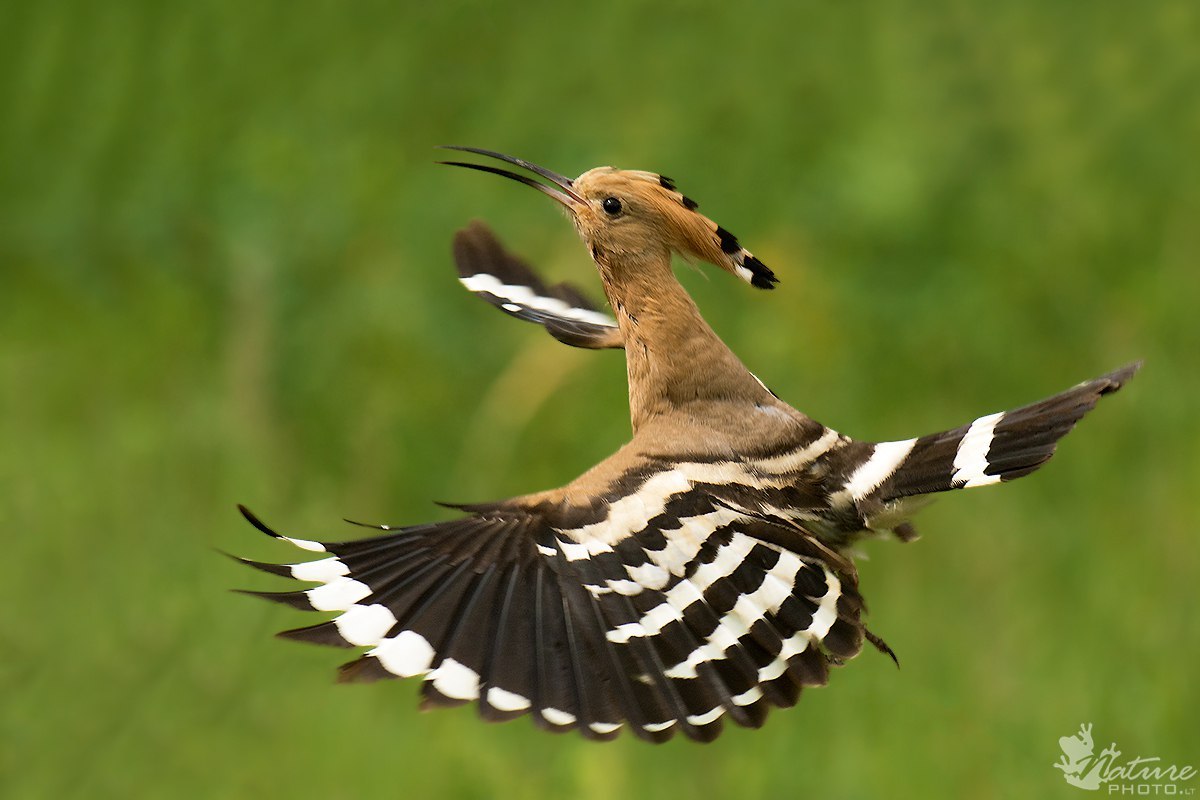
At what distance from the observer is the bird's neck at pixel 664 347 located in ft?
7.58

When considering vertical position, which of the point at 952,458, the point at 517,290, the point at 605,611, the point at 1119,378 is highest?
the point at 517,290

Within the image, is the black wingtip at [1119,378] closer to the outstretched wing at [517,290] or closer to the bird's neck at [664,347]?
the bird's neck at [664,347]

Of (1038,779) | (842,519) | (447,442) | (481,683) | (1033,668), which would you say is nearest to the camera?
(481,683)

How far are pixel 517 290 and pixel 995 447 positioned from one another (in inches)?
35.0

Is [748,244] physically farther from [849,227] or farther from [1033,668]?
[1033,668]

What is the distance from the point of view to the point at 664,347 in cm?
234

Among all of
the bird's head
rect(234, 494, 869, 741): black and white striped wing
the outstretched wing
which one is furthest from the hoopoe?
the outstretched wing

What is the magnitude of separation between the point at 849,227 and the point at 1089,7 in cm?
99

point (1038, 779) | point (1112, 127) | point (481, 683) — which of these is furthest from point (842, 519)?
point (1112, 127)

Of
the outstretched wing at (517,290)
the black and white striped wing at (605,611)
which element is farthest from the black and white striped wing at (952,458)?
the outstretched wing at (517,290)

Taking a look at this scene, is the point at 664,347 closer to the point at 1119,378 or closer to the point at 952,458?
the point at 952,458

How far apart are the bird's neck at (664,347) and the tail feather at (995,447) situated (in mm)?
246

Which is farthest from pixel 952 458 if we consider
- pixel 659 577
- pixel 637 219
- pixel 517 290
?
pixel 517 290

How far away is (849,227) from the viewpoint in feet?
14.0
